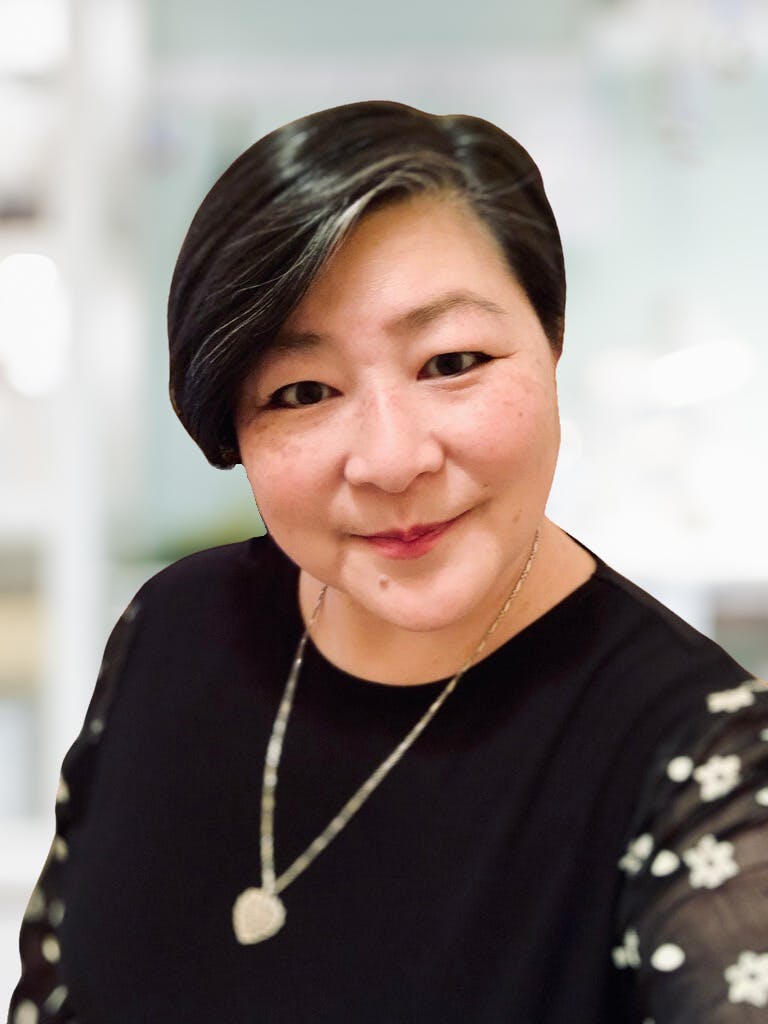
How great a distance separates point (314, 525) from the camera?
69 centimetres

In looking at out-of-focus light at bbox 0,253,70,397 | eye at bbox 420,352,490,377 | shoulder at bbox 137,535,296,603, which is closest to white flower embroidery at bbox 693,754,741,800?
eye at bbox 420,352,490,377

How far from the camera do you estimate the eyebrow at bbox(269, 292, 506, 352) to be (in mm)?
631

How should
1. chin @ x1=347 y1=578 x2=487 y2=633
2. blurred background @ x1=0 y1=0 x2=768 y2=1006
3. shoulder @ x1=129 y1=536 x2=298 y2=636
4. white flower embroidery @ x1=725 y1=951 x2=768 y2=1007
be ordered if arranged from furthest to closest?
blurred background @ x1=0 y1=0 x2=768 y2=1006 → shoulder @ x1=129 y1=536 x2=298 y2=636 → chin @ x1=347 y1=578 x2=487 y2=633 → white flower embroidery @ x1=725 y1=951 x2=768 y2=1007

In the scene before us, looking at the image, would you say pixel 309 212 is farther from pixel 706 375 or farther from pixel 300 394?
pixel 706 375

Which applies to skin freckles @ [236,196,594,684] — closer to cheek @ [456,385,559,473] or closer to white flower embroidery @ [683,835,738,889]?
cheek @ [456,385,559,473]

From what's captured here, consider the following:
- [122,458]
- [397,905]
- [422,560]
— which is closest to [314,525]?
[422,560]

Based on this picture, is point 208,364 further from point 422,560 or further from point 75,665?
point 75,665

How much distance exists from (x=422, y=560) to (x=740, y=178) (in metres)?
1.49

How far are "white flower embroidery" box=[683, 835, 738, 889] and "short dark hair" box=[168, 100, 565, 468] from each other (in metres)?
0.30

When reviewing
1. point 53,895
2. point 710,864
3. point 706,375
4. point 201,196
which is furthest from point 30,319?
point 710,864

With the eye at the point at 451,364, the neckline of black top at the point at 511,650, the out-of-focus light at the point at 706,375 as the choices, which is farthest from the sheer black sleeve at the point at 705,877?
the out-of-focus light at the point at 706,375

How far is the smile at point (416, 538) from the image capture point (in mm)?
672

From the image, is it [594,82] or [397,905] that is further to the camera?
[594,82]

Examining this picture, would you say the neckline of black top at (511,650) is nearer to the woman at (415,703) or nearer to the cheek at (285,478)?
the woman at (415,703)
